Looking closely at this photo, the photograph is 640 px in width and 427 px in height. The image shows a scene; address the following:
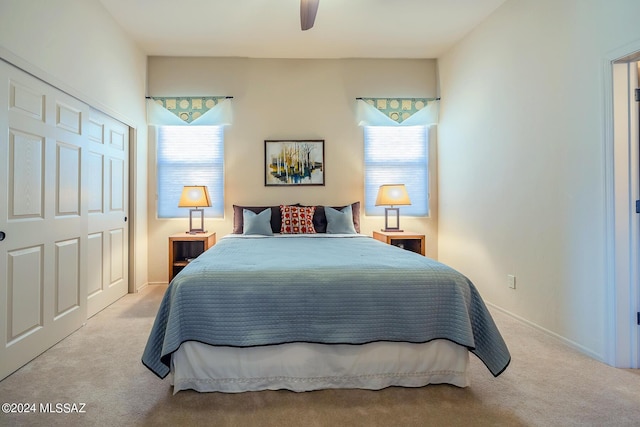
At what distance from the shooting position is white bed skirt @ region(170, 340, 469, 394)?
1717 millimetres

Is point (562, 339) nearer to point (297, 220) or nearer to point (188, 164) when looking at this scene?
point (297, 220)

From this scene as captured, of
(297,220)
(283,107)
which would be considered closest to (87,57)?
(283,107)

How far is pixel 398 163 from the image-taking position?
4.33 meters

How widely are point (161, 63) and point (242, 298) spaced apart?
3629 mm

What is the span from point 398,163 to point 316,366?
3.16 m

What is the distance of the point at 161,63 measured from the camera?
4.03 m

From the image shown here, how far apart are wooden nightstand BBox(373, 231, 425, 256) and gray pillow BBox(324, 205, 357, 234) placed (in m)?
0.39

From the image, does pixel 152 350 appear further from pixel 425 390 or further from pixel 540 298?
pixel 540 298

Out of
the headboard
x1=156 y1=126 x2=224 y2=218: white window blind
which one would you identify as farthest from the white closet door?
the headboard

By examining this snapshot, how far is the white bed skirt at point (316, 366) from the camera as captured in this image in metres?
1.72

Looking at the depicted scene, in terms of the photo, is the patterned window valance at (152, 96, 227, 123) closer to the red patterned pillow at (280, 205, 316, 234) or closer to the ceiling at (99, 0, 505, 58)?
the ceiling at (99, 0, 505, 58)

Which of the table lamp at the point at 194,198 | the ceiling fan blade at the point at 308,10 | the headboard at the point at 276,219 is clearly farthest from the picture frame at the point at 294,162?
the ceiling fan blade at the point at 308,10

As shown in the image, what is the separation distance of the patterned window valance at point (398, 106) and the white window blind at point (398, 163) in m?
0.16

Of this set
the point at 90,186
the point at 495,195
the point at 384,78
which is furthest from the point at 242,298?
the point at 384,78
